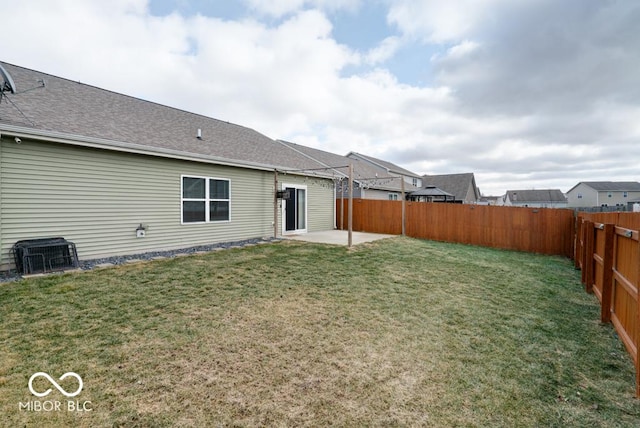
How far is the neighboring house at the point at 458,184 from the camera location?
31.4 m

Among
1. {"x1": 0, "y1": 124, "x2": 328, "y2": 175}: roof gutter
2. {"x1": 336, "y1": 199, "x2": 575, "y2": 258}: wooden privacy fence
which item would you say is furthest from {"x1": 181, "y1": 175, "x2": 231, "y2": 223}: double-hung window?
{"x1": 336, "y1": 199, "x2": 575, "y2": 258}: wooden privacy fence

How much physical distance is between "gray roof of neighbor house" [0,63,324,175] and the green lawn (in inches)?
120

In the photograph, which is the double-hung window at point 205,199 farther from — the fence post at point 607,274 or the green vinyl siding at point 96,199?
the fence post at point 607,274

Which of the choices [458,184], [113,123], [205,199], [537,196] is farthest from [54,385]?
[537,196]

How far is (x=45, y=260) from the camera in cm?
579

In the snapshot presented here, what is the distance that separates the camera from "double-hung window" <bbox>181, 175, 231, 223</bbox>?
336 inches

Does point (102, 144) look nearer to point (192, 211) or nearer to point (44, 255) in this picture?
point (44, 255)

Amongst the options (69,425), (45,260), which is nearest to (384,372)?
(69,425)

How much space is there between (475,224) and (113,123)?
12.6 m

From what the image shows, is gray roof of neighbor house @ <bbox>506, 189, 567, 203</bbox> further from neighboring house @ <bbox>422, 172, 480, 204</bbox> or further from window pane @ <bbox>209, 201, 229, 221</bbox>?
window pane @ <bbox>209, 201, 229, 221</bbox>

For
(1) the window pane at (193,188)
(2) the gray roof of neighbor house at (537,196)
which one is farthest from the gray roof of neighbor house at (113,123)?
(2) the gray roof of neighbor house at (537,196)

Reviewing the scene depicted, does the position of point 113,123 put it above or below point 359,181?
above

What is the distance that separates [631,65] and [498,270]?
8.03 metres

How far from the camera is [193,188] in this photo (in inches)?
342
